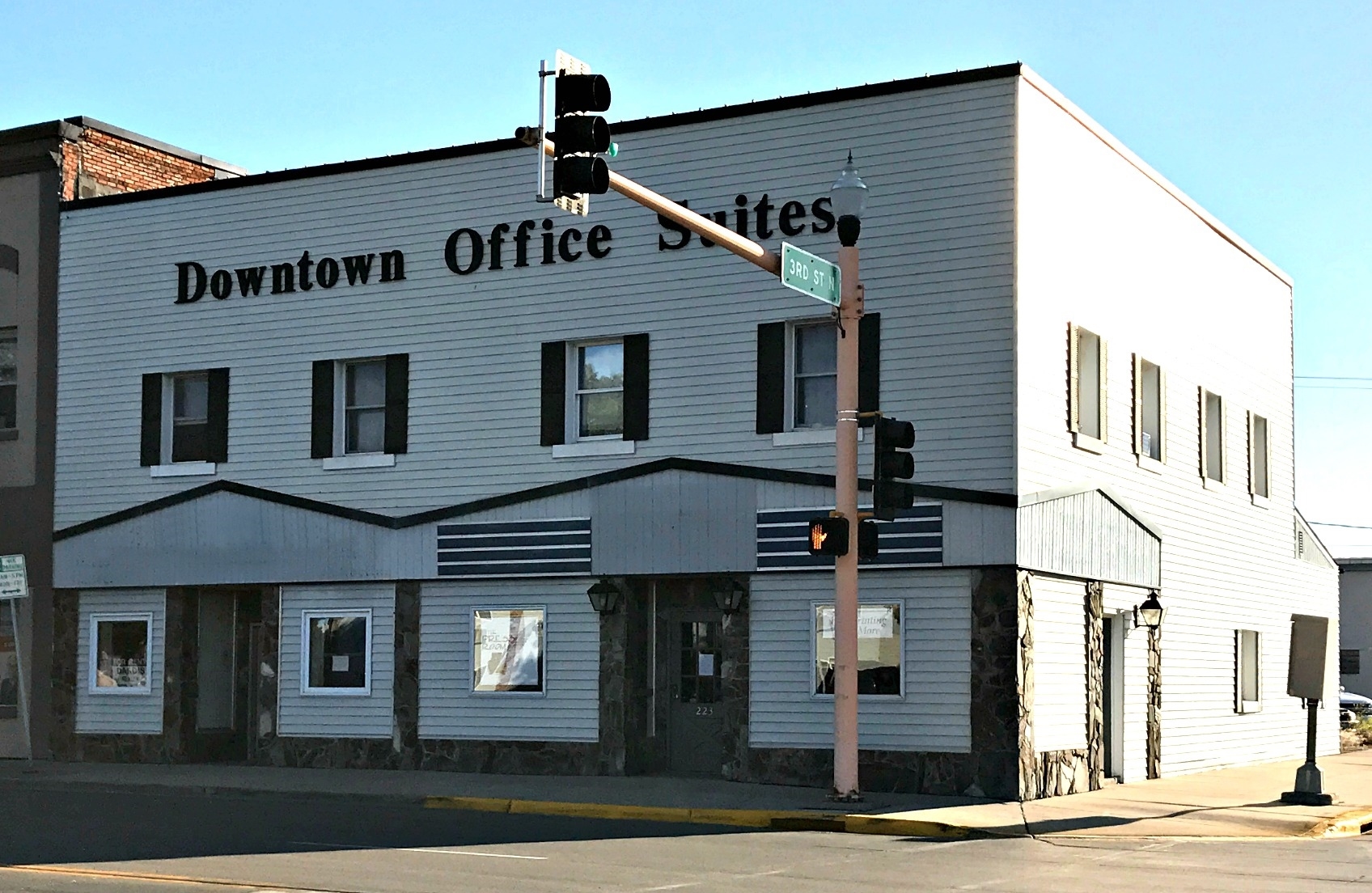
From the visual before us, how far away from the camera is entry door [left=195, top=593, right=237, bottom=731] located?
2844 cm

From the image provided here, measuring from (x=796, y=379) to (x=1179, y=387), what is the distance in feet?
25.1

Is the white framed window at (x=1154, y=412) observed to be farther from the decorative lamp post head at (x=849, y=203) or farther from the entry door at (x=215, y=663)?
the entry door at (x=215, y=663)

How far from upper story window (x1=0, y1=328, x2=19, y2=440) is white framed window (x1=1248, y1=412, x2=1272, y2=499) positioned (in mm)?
21000

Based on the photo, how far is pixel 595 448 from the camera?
25156 millimetres

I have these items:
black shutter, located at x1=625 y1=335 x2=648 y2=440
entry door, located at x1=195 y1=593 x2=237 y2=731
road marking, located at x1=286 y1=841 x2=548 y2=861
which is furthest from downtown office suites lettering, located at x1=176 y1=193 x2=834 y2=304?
road marking, located at x1=286 y1=841 x2=548 y2=861

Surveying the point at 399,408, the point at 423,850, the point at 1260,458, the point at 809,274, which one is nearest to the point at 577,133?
the point at 809,274

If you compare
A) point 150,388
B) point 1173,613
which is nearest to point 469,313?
point 150,388

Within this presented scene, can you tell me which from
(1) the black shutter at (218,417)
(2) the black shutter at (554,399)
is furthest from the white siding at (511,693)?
(1) the black shutter at (218,417)

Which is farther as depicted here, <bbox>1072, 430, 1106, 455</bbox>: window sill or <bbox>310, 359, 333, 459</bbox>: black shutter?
<bbox>310, 359, 333, 459</bbox>: black shutter

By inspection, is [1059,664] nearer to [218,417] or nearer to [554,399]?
[554,399]

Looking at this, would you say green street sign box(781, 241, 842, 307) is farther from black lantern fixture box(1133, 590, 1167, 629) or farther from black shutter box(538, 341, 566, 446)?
black lantern fixture box(1133, 590, 1167, 629)

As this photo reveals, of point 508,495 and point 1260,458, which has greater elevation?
point 1260,458

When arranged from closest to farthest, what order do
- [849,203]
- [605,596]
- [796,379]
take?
[849,203] < [796,379] < [605,596]

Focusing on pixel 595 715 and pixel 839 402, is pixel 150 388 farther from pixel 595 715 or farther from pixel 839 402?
pixel 839 402
